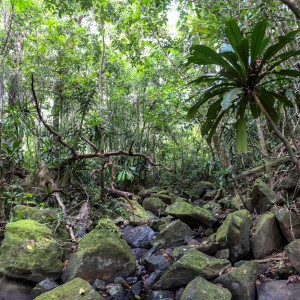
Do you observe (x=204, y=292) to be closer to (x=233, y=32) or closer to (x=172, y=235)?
(x=172, y=235)

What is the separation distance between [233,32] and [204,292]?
2.54 metres

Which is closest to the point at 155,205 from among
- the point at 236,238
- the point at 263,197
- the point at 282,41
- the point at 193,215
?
the point at 193,215

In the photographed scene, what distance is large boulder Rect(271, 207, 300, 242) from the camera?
3121 millimetres

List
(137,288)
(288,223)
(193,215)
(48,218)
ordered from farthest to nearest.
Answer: (193,215) < (48,218) < (288,223) < (137,288)

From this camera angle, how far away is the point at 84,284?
8.07ft

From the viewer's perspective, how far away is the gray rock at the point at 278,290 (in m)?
2.25

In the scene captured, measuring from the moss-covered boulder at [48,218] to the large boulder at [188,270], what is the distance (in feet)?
5.88

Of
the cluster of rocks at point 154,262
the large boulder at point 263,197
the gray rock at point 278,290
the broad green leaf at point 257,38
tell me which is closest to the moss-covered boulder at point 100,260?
the cluster of rocks at point 154,262

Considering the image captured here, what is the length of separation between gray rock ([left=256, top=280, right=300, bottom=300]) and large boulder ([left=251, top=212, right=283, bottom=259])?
0.75 m

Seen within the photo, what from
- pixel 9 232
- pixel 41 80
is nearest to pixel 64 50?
pixel 41 80

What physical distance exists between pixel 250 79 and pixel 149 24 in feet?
12.4

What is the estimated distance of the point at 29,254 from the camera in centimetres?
279

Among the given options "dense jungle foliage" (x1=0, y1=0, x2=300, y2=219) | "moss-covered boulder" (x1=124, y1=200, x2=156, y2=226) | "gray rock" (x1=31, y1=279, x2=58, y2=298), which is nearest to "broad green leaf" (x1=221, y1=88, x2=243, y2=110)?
"dense jungle foliage" (x1=0, y1=0, x2=300, y2=219)

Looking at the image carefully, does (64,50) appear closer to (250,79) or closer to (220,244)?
(250,79)
